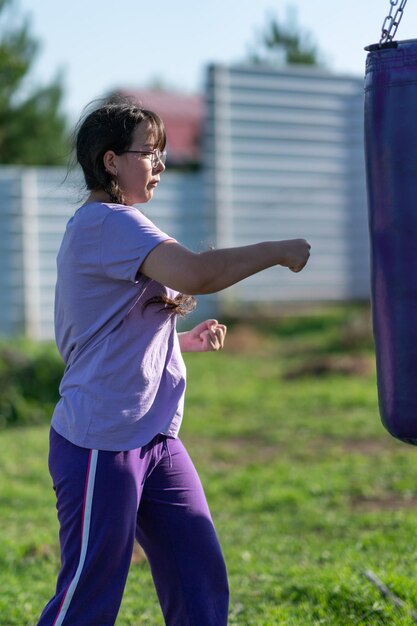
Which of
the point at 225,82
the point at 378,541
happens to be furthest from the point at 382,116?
the point at 225,82

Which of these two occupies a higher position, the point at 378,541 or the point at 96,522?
the point at 96,522

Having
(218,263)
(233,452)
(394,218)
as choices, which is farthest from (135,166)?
(233,452)

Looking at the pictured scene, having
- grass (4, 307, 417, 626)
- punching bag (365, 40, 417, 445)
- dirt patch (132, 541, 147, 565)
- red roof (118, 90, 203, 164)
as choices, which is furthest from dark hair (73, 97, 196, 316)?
red roof (118, 90, 203, 164)

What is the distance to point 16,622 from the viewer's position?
4270 mm

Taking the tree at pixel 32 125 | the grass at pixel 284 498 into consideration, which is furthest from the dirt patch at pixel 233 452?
the tree at pixel 32 125

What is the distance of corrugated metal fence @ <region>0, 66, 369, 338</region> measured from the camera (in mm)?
13797

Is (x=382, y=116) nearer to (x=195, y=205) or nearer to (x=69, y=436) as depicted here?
(x=69, y=436)

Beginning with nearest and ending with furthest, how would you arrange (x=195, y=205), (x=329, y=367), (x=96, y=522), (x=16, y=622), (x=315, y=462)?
(x=96, y=522), (x=16, y=622), (x=315, y=462), (x=329, y=367), (x=195, y=205)

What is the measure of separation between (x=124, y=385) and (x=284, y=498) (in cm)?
386

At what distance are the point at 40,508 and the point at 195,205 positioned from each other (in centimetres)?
876

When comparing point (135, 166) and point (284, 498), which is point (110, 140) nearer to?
point (135, 166)

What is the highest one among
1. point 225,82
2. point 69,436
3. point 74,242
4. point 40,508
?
A: point 225,82

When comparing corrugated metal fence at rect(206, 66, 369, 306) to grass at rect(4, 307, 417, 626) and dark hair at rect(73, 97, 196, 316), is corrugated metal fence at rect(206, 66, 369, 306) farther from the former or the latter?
dark hair at rect(73, 97, 196, 316)

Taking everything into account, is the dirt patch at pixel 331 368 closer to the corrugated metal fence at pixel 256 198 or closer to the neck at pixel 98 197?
the corrugated metal fence at pixel 256 198
